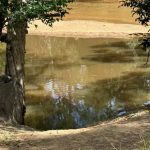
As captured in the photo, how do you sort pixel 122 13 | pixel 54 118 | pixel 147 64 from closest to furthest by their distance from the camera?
1. pixel 54 118
2. pixel 147 64
3. pixel 122 13

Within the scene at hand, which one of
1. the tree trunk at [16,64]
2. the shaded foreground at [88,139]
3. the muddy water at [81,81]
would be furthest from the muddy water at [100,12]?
the shaded foreground at [88,139]

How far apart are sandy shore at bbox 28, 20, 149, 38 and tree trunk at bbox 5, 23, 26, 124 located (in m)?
12.3

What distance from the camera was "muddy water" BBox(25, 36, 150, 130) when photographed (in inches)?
539

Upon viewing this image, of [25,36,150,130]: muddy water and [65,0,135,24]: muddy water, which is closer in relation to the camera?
[25,36,150,130]: muddy water

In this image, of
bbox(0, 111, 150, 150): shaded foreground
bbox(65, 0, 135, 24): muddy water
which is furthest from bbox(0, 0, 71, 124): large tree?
bbox(65, 0, 135, 24): muddy water

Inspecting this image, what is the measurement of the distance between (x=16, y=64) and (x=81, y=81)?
503 centimetres

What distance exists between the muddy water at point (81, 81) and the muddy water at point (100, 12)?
13.9ft

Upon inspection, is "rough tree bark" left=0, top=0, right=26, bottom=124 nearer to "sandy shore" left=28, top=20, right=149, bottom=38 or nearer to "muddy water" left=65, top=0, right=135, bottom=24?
"sandy shore" left=28, top=20, right=149, bottom=38

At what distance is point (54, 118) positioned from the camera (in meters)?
13.4

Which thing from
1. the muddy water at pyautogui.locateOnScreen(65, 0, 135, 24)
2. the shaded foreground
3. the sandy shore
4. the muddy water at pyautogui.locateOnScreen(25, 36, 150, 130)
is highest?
the shaded foreground

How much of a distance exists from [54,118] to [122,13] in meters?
16.6

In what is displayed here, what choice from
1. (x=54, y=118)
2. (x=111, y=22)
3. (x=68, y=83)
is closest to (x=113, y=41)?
(x=111, y=22)

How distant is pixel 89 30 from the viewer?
82.9ft

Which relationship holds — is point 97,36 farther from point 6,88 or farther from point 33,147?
point 33,147
